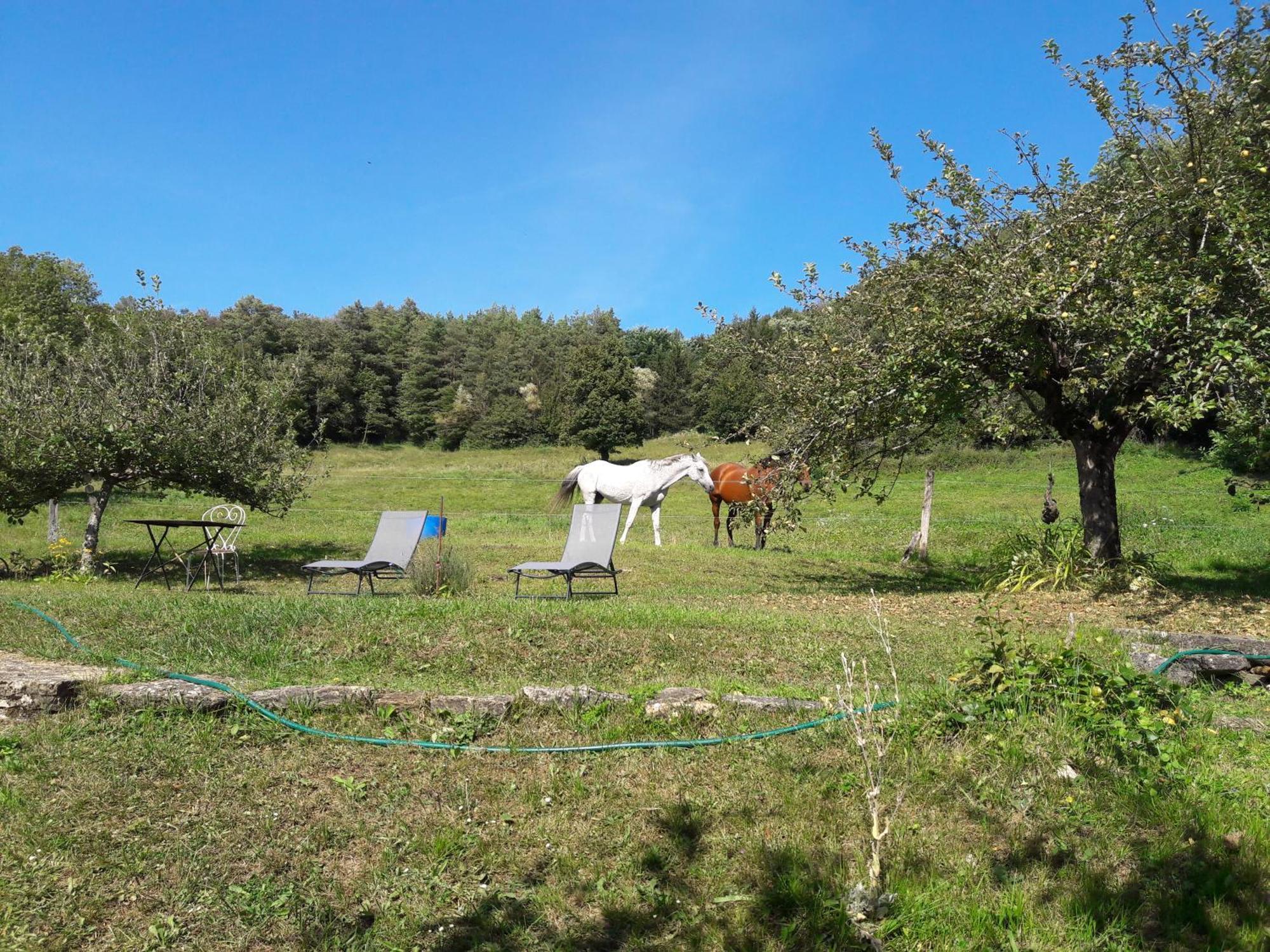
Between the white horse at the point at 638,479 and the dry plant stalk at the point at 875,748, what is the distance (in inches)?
462

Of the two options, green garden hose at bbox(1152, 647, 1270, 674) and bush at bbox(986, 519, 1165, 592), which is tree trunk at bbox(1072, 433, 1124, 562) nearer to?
bush at bbox(986, 519, 1165, 592)

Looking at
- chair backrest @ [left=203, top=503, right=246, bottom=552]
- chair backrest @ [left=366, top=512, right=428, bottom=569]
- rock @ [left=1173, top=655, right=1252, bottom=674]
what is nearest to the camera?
rock @ [left=1173, top=655, right=1252, bottom=674]

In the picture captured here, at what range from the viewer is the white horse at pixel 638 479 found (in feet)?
58.5

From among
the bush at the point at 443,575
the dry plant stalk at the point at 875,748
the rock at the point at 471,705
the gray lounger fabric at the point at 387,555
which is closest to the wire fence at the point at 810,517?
the gray lounger fabric at the point at 387,555

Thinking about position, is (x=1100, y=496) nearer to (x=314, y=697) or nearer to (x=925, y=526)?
(x=925, y=526)

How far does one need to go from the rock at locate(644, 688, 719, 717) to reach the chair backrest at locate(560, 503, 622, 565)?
5.73m

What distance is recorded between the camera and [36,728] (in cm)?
472

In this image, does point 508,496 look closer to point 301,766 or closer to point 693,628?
point 693,628

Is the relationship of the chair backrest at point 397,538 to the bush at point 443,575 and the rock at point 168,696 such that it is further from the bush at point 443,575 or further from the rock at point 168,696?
the rock at point 168,696

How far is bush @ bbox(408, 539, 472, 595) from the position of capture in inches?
409

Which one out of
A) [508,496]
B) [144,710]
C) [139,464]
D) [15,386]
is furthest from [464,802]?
[508,496]

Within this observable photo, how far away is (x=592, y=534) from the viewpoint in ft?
37.7

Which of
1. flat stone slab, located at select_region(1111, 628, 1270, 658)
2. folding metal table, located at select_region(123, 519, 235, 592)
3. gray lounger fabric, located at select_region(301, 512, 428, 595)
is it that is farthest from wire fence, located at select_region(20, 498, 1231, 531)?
flat stone slab, located at select_region(1111, 628, 1270, 658)

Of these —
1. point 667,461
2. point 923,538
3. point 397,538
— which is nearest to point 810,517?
point 667,461
